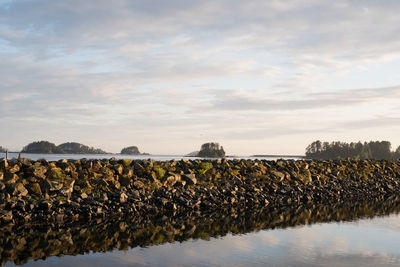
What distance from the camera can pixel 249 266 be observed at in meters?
15.5

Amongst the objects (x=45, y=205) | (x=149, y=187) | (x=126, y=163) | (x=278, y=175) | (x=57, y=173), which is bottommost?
(x=45, y=205)

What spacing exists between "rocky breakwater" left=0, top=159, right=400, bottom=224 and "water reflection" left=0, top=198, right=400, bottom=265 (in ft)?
6.11

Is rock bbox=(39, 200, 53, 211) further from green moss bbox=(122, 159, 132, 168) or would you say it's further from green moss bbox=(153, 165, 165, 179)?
green moss bbox=(153, 165, 165, 179)

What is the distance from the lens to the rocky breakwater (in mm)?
24750

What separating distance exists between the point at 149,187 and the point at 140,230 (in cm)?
860

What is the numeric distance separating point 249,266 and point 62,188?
586 inches

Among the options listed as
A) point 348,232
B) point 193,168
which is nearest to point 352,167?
point 193,168

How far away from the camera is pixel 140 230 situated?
2186 centimetres

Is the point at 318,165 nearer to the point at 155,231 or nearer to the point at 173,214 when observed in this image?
the point at 173,214

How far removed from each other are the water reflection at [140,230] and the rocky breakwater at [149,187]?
186cm

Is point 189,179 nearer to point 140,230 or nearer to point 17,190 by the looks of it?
point 140,230

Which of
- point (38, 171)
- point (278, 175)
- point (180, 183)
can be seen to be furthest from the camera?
point (278, 175)

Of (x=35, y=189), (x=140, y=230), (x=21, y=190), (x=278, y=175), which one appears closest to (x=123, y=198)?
(x=35, y=189)

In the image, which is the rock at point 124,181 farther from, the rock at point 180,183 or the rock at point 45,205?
the rock at point 45,205
